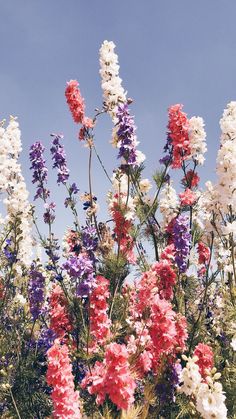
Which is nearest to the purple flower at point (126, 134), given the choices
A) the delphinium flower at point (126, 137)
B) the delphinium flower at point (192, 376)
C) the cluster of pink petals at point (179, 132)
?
the delphinium flower at point (126, 137)

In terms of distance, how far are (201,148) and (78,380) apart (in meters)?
3.90

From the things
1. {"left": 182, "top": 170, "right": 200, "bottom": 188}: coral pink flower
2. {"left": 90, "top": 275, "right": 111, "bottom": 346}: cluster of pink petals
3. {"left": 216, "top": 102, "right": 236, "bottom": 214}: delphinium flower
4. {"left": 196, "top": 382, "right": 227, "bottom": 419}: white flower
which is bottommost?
{"left": 196, "top": 382, "right": 227, "bottom": 419}: white flower

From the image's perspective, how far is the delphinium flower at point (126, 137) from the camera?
724cm

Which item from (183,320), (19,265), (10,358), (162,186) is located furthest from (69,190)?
(183,320)

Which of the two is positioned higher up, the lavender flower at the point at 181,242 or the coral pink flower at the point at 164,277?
the lavender flower at the point at 181,242

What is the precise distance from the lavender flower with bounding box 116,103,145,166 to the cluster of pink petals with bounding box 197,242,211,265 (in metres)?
1.96

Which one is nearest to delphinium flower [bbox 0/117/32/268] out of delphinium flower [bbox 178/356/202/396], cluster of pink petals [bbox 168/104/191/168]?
cluster of pink petals [bbox 168/104/191/168]

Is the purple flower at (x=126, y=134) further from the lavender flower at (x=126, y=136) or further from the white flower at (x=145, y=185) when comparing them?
the white flower at (x=145, y=185)

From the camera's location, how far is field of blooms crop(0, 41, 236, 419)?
4992 millimetres

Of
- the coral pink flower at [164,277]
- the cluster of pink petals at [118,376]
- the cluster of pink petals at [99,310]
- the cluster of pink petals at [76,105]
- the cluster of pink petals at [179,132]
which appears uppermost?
the cluster of pink petals at [76,105]

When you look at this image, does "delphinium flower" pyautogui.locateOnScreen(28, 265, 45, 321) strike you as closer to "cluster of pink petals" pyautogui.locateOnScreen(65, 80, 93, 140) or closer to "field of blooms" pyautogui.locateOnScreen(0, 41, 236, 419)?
"field of blooms" pyautogui.locateOnScreen(0, 41, 236, 419)

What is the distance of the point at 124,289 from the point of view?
25.8 ft

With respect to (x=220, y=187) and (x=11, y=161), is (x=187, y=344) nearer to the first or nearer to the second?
(x=220, y=187)

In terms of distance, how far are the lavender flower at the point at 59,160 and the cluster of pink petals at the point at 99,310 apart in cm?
317
